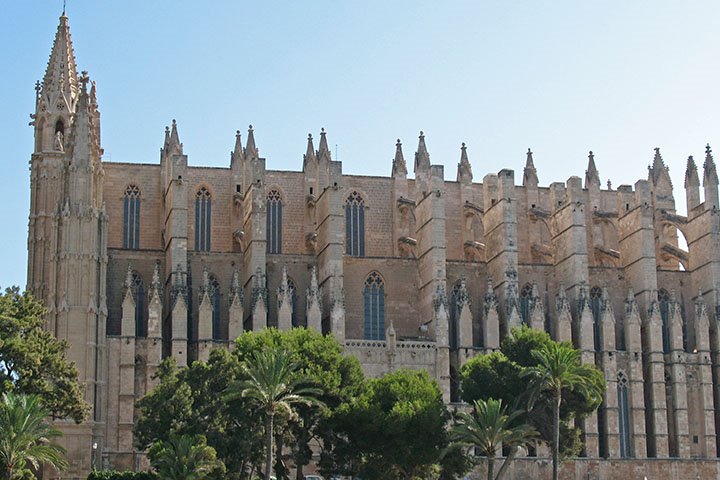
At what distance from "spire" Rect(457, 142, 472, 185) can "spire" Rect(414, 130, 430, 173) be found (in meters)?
3.52

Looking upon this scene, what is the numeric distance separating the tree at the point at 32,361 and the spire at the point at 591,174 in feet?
121

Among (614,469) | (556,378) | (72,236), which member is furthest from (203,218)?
(556,378)

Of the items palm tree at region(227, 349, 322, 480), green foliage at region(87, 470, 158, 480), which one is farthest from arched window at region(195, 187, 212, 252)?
palm tree at region(227, 349, 322, 480)

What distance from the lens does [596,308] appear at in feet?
228

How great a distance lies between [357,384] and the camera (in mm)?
52344

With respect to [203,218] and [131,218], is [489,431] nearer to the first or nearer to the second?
[203,218]

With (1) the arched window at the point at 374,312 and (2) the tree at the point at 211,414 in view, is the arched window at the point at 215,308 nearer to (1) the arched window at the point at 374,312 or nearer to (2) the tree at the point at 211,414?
(1) the arched window at the point at 374,312

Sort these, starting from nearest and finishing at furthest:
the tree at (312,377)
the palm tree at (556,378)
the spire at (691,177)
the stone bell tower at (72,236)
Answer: the palm tree at (556,378) → the tree at (312,377) → the stone bell tower at (72,236) → the spire at (691,177)

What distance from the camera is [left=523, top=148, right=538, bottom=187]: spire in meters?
75.0

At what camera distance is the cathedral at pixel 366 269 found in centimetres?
5966

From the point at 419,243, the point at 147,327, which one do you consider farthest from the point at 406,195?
the point at 147,327

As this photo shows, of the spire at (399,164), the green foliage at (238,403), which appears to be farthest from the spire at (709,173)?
the green foliage at (238,403)

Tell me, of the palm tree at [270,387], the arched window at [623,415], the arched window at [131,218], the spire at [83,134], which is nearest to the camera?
the palm tree at [270,387]

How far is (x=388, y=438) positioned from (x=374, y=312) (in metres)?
18.3
